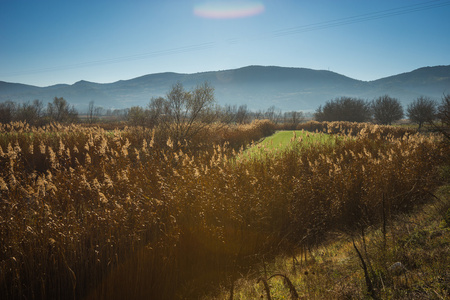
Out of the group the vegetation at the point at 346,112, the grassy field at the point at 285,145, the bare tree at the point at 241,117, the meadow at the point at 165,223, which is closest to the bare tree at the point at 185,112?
the grassy field at the point at 285,145

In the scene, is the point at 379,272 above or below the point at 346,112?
below

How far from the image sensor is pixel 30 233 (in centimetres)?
341

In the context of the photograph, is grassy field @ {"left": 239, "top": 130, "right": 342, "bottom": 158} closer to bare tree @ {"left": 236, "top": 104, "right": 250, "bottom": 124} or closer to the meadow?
the meadow

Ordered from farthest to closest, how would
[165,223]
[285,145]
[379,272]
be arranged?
[285,145]
[165,223]
[379,272]

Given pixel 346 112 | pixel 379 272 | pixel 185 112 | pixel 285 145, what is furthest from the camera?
pixel 346 112

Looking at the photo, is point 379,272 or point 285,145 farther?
point 285,145

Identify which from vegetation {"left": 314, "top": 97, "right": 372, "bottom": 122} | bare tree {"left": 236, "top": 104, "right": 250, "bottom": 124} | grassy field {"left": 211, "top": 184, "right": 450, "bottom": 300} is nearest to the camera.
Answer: grassy field {"left": 211, "top": 184, "right": 450, "bottom": 300}

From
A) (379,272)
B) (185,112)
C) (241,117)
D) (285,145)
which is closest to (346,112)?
(241,117)

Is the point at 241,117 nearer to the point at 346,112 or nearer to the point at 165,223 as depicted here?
the point at 346,112

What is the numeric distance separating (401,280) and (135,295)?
332 cm

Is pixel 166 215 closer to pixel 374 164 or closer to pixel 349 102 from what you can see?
pixel 374 164

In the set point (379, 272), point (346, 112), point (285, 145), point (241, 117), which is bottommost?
point (379, 272)

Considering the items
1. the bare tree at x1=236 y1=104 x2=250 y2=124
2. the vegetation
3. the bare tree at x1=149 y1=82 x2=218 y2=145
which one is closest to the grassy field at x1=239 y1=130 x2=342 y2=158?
the bare tree at x1=149 y1=82 x2=218 y2=145

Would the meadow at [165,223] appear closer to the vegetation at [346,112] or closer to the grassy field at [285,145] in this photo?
the grassy field at [285,145]
